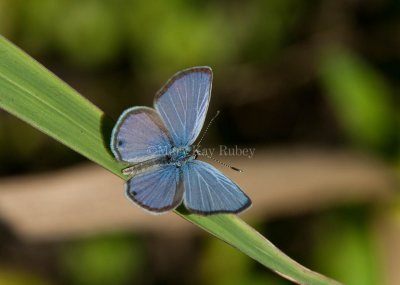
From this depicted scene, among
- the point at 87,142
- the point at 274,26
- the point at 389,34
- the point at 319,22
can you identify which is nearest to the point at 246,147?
the point at 274,26

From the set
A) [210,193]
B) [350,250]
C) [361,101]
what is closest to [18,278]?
[350,250]

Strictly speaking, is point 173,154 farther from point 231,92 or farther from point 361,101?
point 231,92

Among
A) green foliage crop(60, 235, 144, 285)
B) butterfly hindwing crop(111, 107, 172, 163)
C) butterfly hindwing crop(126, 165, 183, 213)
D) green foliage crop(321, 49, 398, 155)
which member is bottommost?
green foliage crop(60, 235, 144, 285)

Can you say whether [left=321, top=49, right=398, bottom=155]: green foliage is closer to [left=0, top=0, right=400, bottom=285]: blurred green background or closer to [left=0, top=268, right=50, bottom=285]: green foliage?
[left=0, top=0, right=400, bottom=285]: blurred green background

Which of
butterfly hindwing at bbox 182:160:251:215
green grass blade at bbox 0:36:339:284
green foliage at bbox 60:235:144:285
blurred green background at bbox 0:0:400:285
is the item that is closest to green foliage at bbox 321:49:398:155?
blurred green background at bbox 0:0:400:285

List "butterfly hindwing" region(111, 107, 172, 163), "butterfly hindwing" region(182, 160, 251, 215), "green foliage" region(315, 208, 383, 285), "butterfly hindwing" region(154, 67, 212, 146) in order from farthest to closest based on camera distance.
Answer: "green foliage" region(315, 208, 383, 285)
"butterfly hindwing" region(154, 67, 212, 146)
"butterfly hindwing" region(111, 107, 172, 163)
"butterfly hindwing" region(182, 160, 251, 215)

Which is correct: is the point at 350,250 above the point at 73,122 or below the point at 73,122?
Result: above

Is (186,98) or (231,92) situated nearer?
(186,98)
